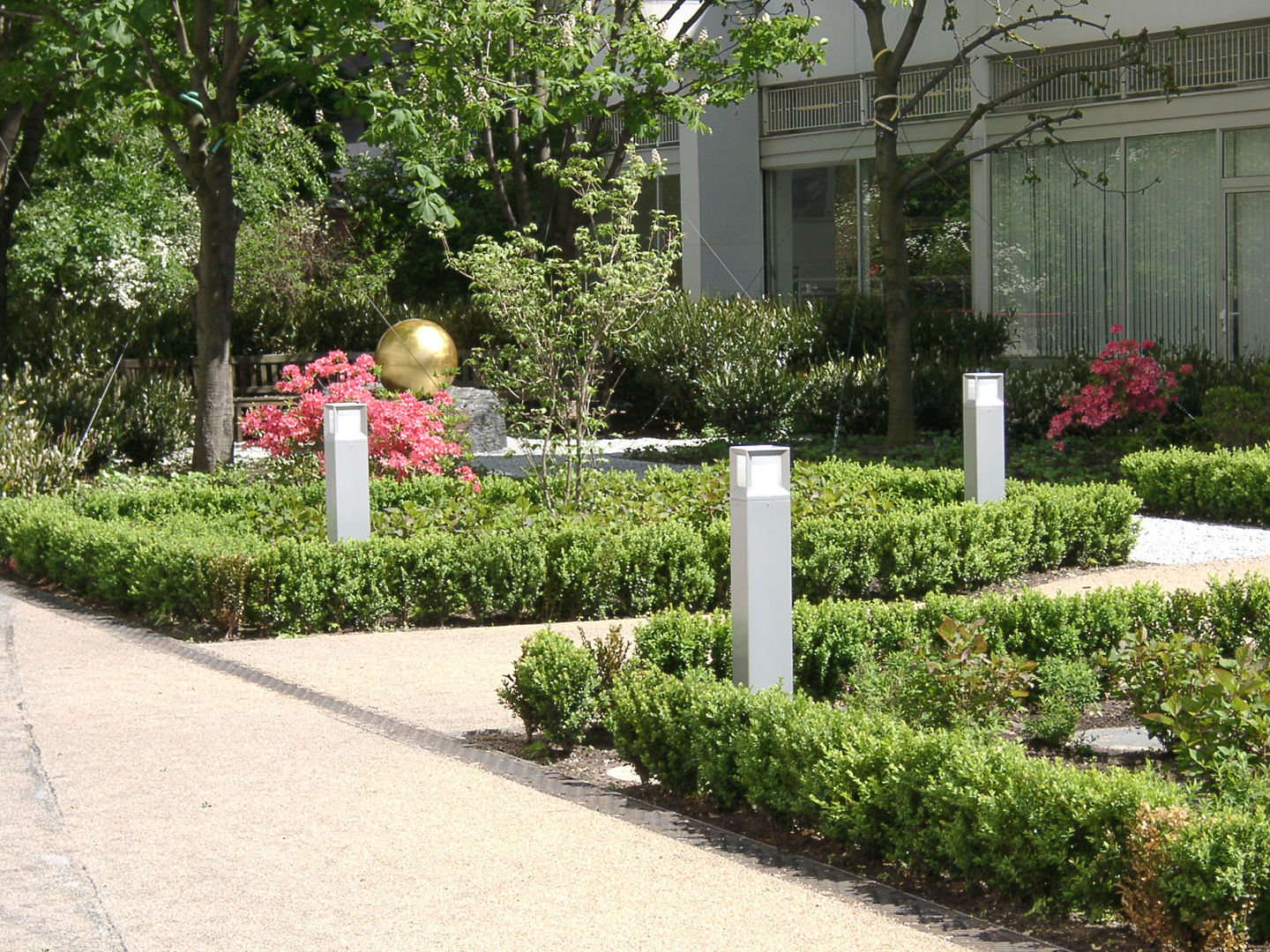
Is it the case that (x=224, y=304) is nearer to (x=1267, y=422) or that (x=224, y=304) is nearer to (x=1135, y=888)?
(x=1267, y=422)

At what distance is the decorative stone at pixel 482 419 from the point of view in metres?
17.3

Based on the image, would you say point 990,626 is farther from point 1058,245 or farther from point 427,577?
point 1058,245

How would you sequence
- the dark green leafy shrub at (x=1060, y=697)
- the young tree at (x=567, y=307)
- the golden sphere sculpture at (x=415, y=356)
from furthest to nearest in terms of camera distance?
1. the golden sphere sculpture at (x=415, y=356)
2. the young tree at (x=567, y=307)
3. the dark green leafy shrub at (x=1060, y=697)

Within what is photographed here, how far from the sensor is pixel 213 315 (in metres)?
13.3

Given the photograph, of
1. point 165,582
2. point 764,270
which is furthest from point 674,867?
point 764,270

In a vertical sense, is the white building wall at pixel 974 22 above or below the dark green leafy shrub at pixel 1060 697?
above

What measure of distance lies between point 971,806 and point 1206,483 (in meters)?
8.19

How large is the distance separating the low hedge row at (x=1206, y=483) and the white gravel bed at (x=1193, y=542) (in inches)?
7.2

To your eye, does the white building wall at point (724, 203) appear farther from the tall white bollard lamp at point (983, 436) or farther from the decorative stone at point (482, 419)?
the tall white bollard lamp at point (983, 436)

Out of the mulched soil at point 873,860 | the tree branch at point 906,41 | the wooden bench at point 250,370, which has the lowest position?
the mulched soil at point 873,860

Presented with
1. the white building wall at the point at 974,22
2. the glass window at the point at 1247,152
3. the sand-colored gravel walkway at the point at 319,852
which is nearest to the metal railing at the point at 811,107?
the white building wall at the point at 974,22

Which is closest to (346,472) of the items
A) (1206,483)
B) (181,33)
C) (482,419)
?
(181,33)

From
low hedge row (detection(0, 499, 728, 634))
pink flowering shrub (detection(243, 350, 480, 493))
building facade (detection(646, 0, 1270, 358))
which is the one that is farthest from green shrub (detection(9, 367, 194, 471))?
building facade (detection(646, 0, 1270, 358))

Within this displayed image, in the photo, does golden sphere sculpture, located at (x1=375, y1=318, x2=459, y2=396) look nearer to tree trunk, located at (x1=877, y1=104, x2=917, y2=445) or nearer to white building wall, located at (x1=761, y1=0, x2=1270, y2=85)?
tree trunk, located at (x1=877, y1=104, x2=917, y2=445)
